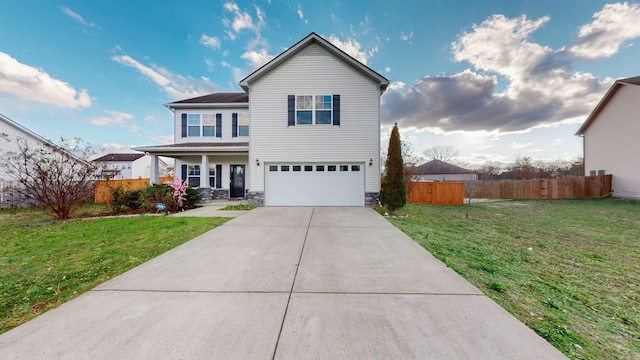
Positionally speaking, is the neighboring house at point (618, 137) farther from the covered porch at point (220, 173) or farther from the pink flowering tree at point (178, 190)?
the pink flowering tree at point (178, 190)

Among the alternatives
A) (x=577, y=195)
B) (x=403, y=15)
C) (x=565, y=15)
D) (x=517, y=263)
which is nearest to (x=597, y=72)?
(x=565, y=15)

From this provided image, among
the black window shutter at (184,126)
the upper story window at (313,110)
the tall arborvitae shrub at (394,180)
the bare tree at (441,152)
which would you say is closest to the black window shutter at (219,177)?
the black window shutter at (184,126)

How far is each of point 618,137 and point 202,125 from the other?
89.1 feet

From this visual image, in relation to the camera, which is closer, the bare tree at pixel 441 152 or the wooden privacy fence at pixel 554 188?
the wooden privacy fence at pixel 554 188

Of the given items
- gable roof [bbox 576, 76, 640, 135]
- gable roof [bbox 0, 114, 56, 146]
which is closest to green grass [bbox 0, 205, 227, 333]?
gable roof [bbox 0, 114, 56, 146]

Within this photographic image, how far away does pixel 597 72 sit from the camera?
1298 cm

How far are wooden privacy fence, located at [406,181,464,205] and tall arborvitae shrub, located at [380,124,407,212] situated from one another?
5520 millimetres

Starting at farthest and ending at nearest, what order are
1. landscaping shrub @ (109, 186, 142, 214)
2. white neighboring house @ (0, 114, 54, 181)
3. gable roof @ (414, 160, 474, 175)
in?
gable roof @ (414, 160, 474, 175)
white neighboring house @ (0, 114, 54, 181)
landscaping shrub @ (109, 186, 142, 214)

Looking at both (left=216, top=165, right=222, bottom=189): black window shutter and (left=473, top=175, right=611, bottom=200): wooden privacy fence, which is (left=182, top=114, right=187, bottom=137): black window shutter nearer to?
(left=216, top=165, right=222, bottom=189): black window shutter

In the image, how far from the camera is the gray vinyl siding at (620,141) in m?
13.5

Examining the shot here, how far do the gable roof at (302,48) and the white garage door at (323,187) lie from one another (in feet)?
13.8

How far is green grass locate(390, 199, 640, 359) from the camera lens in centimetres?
215

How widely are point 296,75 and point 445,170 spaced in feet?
119

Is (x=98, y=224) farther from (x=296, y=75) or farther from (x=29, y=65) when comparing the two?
(x=29, y=65)
